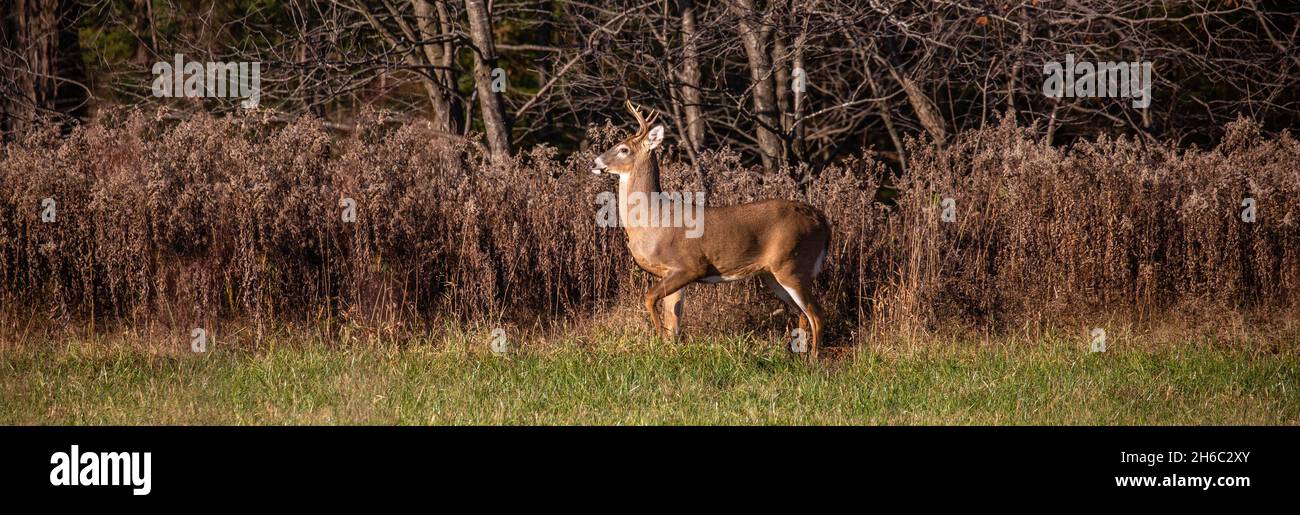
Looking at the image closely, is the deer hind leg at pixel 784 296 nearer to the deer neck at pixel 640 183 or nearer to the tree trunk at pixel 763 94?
the deer neck at pixel 640 183

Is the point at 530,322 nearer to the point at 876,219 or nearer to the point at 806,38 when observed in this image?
the point at 876,219

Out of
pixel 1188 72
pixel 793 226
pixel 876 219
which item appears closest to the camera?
pixel 793 226

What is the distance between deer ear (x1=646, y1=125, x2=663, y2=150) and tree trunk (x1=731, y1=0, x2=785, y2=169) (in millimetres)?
4293

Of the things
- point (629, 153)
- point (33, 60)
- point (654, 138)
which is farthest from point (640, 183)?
point (33, 60)

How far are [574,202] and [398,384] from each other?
2778mm

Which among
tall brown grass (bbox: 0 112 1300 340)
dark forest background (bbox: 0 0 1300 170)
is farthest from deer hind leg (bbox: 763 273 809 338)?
dark forest background (bbox: 0 0 1300 170)

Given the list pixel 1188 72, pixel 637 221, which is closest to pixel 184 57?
pixel 637 221

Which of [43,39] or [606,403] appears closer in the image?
→ [606,403]

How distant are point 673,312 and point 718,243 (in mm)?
669

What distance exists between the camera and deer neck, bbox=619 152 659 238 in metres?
9.14

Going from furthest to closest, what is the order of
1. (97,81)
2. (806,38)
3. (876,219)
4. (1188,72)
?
(97,81)
(1188,72)
(806,38)
(876,219)

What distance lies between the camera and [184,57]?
1472 centimetres

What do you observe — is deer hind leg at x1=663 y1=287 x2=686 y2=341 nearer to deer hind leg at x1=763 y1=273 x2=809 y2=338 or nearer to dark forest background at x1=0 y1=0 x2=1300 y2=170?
deer hind leg at x1=763 y1=273 x2=809 y2=338

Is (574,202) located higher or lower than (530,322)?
higher
